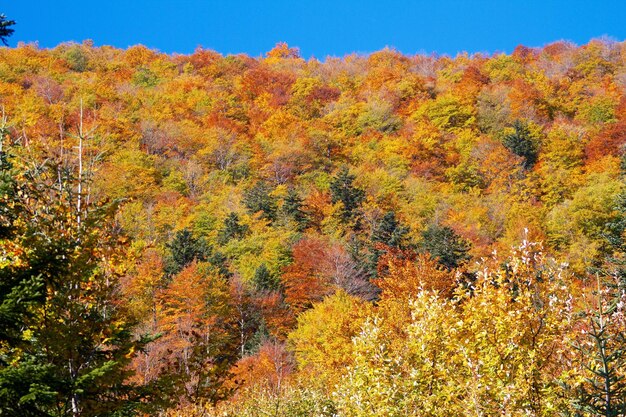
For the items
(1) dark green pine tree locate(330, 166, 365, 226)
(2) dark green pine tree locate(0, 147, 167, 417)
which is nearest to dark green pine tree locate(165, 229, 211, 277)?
(1) dark green pine tree locate(330, 166, 365, 226)

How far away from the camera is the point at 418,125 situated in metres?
74.4

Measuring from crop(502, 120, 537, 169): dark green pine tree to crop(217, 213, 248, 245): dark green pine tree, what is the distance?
95.8ft

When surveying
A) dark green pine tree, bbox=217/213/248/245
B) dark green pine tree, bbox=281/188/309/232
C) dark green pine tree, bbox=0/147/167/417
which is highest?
dark green pine tree, bbox=281/188/309/232

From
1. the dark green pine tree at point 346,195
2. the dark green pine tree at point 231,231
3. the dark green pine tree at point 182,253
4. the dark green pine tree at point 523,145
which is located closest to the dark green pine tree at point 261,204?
the dark green pine tree at point 231,231

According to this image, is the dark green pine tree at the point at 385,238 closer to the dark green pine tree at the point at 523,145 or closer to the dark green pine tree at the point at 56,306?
the dark green pine tree at the point at 523,145

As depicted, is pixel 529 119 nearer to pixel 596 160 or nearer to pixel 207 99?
pixel 596 160

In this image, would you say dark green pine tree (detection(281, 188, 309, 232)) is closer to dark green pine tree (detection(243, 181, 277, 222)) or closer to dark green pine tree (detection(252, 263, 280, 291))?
dark green pine tree (detection(243, 181, 277, 222))

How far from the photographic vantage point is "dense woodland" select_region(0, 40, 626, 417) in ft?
24.0

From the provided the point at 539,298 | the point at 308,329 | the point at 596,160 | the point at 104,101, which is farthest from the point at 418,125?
the point at 539,298

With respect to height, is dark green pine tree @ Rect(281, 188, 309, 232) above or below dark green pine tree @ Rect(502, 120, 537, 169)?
below

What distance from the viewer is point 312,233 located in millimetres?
49125

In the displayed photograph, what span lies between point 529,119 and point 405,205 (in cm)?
2568

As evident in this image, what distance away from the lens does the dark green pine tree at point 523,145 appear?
6109 cm

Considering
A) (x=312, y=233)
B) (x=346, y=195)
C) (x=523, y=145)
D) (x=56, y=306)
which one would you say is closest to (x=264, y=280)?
(x=312, y=233)
